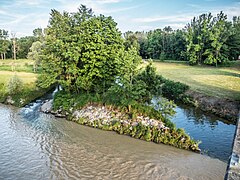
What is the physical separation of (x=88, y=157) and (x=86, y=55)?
10.9m

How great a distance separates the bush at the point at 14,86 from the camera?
28062 millimetres

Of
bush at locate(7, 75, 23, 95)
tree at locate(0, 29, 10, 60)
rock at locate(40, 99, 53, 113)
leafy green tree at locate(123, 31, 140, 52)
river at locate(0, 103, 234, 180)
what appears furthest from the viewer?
tree at locate(0, 29, 10, 60)

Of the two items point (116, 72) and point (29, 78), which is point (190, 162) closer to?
point (116, 72)

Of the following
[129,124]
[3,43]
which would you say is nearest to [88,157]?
[129,124]

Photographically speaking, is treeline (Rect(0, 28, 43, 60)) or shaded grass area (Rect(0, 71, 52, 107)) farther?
treeline (Rect(0, 28, 43, 60))

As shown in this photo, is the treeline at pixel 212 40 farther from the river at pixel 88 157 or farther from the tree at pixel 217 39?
the river at pixel 88 157

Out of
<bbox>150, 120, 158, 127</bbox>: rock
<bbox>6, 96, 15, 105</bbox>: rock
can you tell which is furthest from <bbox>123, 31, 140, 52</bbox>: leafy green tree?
<bbox>6, 96, 15, 105</bbox>: rock

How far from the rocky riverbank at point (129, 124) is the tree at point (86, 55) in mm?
2965

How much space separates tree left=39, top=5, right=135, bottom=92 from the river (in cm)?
546

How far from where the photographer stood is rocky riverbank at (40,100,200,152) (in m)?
16.7

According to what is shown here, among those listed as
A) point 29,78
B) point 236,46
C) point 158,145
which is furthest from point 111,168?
point 236,46

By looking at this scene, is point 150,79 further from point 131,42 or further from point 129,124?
point 131,42

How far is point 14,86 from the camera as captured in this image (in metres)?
28.1

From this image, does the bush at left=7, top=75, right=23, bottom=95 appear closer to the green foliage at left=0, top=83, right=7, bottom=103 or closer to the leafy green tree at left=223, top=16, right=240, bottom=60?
the green foliage at left=0, top=83, right=7, bottom=103
